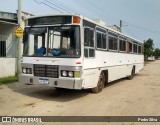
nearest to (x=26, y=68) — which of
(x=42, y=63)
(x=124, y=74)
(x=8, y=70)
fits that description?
(x=42, y=63)

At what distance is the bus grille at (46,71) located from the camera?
10.0 metres

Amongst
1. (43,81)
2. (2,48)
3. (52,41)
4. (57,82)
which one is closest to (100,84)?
(57,82)

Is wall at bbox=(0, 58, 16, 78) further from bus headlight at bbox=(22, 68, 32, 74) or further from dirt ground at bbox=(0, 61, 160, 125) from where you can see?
bus headlight at bbox=(22, 68, 32, 74)

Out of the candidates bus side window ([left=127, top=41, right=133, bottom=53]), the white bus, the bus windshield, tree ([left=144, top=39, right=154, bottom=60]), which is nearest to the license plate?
the white bus

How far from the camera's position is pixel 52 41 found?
10.4 meters

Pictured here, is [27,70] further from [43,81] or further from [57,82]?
[57,82]

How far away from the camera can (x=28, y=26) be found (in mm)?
10969

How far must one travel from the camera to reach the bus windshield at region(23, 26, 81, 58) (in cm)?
992

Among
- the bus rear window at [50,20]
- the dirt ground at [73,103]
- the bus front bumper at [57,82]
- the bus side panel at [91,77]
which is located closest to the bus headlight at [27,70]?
the bus front bumper at [57,82]

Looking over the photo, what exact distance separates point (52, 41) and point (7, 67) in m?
7.56

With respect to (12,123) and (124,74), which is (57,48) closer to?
(12,123)

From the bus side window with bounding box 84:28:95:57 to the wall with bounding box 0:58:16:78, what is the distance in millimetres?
7539

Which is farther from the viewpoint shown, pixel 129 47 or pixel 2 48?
pixel 129 47

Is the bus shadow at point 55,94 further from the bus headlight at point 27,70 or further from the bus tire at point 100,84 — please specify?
the bus headlight at point 27,70
